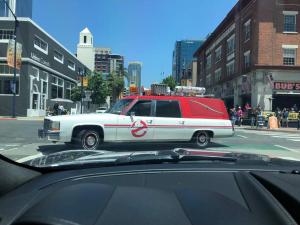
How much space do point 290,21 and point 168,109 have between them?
2767 centimetres

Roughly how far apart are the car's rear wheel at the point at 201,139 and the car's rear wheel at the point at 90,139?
10.6 feet

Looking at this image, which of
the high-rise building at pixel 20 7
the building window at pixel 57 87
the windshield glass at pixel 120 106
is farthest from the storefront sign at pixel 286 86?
the building window at pixel 57 87

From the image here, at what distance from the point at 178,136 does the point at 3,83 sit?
1454 inches

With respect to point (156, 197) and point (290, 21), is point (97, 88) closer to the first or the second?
point (290, 21)

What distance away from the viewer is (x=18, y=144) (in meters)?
15.8

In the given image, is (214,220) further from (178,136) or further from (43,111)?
(43,111)

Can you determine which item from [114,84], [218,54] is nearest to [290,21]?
[218,54]

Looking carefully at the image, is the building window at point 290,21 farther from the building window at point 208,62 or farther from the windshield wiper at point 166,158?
the windshield wiper at point 166,158

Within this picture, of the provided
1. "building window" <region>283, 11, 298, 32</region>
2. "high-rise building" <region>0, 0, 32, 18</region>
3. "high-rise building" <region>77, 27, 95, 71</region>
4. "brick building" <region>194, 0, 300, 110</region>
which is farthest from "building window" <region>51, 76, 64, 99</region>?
"high-rise building" <region>77, 27, 95, 71</region>

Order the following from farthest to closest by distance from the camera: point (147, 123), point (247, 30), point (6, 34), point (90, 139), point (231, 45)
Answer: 1. point (231, 45)
2. point (6, 34)
3. point (247, 30)
4. point (147, 123)
5. point (90, 139)

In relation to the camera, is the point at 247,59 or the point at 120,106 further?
the point at 247,59

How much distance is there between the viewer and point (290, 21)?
3894 cm

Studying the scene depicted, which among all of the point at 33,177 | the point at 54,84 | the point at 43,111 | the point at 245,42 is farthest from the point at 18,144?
the point at 54,84

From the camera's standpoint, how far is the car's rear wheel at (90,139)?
1340cm
